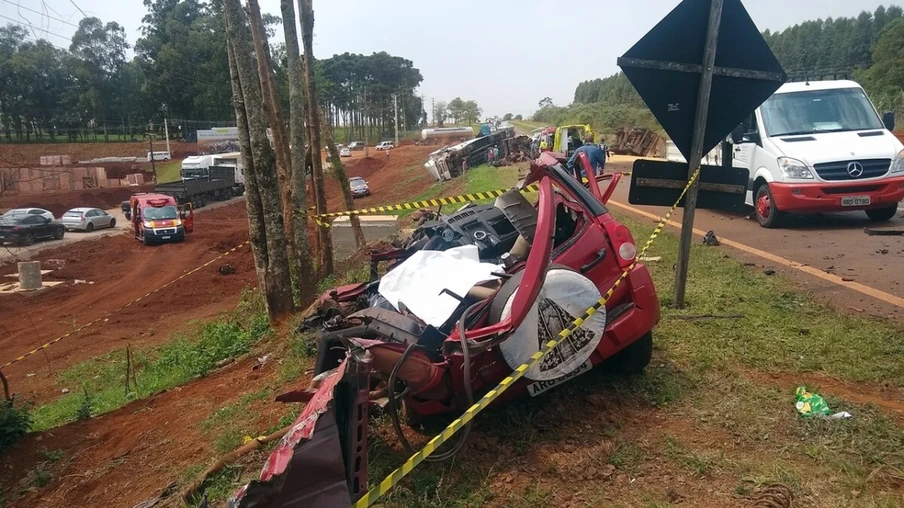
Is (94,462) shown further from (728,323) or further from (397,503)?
(728,323)

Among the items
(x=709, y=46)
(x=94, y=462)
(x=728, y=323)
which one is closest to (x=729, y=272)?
(x=728, y=323)

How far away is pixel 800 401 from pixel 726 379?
22.9 inches

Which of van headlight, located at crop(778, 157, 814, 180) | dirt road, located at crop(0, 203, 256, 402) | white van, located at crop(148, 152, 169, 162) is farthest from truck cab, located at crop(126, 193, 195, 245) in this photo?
white van, located at crop(148, 152, 169, 162)

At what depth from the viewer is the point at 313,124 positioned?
44.9 ft

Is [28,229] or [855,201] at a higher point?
[855,201]

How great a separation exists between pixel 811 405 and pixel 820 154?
7630mm

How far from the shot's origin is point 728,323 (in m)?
5.79

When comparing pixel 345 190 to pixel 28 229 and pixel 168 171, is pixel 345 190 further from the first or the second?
pixel 168 171

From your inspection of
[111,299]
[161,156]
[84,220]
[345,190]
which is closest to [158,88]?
[161,156]

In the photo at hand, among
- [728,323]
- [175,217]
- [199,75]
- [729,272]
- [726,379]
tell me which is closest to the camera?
[726,379]

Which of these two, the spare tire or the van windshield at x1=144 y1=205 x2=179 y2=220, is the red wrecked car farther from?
the van windshield at x1=144 y1=205 x2=179 y2=220

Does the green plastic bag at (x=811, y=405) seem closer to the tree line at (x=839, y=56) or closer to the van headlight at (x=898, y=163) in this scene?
the van headlight at (x=898, y=163)

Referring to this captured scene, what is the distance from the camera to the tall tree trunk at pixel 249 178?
905cm

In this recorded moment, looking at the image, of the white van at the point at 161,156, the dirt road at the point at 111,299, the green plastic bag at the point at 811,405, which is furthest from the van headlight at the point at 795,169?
the white van at the point at 161,156
